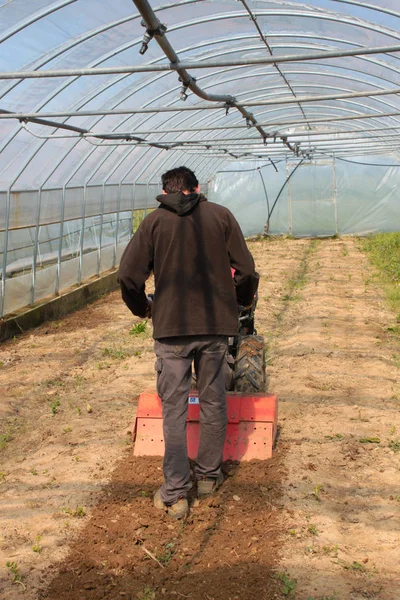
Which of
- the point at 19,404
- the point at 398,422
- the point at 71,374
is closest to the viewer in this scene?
Result: the point at 398,422

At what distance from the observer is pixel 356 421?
17.0 ft

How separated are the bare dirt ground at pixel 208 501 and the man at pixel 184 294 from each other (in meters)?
0.37

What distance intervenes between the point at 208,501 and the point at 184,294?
3.94ft

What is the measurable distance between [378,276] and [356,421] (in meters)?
8.32

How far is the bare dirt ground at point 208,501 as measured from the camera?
3.16m

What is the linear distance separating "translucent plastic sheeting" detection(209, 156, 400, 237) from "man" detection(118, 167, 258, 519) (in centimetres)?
1947

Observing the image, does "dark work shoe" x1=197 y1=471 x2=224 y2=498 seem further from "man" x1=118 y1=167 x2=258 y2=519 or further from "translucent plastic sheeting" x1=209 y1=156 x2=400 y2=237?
"translucent plastic sheeting" x1=209 y1=156 x2=400 y2=237

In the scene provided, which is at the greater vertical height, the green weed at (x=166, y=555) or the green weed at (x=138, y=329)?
the green weed at (x=166, y=555)

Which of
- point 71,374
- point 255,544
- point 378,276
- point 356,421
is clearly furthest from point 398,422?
point 378,276

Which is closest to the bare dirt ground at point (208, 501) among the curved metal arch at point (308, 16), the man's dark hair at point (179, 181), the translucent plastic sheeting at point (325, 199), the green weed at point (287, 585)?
the green weed at point (287, 585)

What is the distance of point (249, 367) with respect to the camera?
504 centimetres

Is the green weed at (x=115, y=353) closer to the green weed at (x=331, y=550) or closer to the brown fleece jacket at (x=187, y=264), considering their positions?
the brown fleece jacket at (x=187, y=264)

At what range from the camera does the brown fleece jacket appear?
3693 mm

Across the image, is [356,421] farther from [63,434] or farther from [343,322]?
[343,322]
